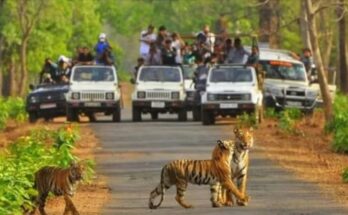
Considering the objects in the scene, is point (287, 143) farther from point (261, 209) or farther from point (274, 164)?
point (261, 209)

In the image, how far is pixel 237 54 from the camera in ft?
141

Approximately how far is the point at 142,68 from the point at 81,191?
2170 cm

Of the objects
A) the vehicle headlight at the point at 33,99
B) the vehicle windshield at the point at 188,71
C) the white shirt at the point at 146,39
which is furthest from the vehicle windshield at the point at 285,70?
the vehicle headlight at the point at 33,99

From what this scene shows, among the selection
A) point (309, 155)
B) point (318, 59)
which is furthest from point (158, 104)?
point (309, 155)

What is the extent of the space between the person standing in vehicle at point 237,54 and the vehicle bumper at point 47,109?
16.5ft

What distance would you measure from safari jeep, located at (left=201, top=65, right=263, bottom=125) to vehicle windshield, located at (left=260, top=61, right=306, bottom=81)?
4.55 metres

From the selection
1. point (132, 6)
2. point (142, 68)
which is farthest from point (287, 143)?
point (132, 6)

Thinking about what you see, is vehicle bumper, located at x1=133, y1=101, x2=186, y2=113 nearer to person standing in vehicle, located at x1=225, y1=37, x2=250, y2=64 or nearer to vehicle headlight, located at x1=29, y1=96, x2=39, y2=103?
person standing in vehicle, located at x1=225, y1=37, x2=250, y2=64

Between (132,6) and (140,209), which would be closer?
(140,209)

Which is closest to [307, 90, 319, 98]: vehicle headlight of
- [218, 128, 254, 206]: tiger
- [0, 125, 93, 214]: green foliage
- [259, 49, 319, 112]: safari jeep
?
[259, 49, 319, 112]: safari jeep

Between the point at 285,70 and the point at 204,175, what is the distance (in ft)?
87.8

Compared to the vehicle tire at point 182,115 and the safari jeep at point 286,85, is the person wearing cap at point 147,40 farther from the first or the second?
the safari jeep at point 286,85

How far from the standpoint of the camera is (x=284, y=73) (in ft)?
150

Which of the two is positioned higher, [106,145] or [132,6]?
[132,6]
